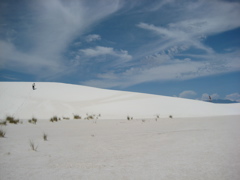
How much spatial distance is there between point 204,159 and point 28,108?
15.7 m

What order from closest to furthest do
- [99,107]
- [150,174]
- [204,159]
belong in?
[150,174] < [204,159] < [99,107]

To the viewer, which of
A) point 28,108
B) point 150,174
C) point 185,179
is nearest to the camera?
point 185,179

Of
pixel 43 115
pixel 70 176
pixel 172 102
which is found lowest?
pixel 70 176

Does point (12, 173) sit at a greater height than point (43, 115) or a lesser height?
lesser

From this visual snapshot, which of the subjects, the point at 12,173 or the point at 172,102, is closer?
the point at 12,173

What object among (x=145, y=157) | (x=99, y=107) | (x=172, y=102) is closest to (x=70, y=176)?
(x=145, y=157)

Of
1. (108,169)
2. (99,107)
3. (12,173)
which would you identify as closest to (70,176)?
(108,169)

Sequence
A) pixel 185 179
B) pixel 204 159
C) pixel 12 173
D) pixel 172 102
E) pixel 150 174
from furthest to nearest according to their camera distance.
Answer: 1. pixel 172 102
2. pixel 204 159
3. pixel 12 173
4. pixel 150 174
5. pixel 185 179

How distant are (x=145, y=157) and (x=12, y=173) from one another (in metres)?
1.41

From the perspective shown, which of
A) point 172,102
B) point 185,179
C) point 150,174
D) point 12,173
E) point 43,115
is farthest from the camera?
point 172,102

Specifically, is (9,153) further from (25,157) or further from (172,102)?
(172,102)

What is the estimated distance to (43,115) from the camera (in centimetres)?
1385

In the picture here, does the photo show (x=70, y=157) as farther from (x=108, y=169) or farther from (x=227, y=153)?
(x=227, y=153)

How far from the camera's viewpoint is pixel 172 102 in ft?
61.0
